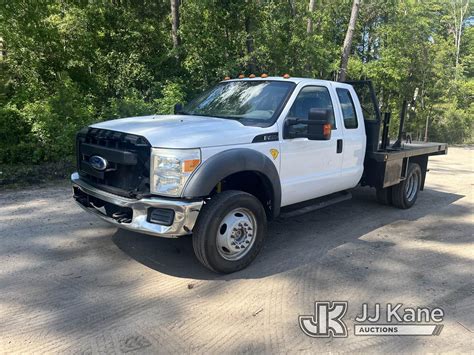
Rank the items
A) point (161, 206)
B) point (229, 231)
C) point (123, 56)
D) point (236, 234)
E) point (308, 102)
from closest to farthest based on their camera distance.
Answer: point (161, 206), point (229, 231), point (236, 234), point (308, 102), point (123, 56)

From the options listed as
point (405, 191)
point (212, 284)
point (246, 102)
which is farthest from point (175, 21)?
point (212, 284)

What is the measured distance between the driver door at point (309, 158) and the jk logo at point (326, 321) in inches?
55.7

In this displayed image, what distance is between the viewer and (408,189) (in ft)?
23.5

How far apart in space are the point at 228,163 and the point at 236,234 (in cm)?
76

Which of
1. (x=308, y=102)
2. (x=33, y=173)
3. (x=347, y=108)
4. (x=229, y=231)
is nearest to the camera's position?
(x=229, y=231)

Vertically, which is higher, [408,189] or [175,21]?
[175,21]

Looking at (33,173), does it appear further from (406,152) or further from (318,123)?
(406,152)


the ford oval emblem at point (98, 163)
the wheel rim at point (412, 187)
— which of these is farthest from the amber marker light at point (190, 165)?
the wheel rim at point (412, 187)

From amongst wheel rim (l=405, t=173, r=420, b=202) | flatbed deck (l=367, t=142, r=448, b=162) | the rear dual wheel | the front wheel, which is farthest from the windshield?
wheel rim (l=405, t=173, r=420, b=202)

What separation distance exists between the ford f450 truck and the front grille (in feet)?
0.03

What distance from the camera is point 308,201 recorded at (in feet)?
17.3

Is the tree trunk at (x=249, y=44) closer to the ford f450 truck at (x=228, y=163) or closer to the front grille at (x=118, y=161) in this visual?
the ford f450 truck at (x=228, y=163)

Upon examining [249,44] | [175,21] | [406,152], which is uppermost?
[175,21]

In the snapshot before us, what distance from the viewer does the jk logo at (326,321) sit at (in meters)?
3.25
